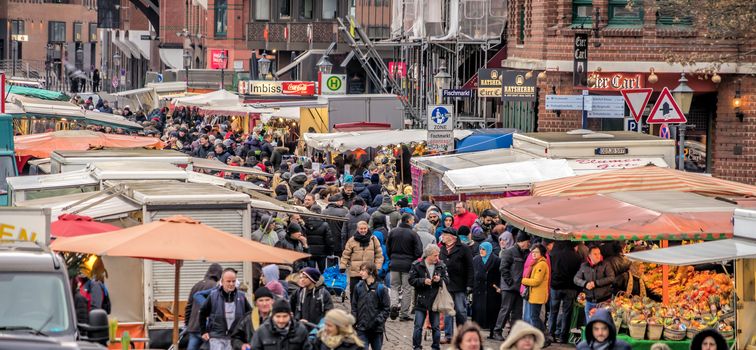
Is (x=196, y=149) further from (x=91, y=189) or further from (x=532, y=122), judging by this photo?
(x=91, y=189)

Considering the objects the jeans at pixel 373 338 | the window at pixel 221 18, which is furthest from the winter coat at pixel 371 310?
the window at pixel 221 18

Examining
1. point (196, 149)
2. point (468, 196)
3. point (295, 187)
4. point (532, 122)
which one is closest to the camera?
point (468, 196)

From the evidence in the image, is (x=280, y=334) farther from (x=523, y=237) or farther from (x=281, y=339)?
(x=523, y=237)

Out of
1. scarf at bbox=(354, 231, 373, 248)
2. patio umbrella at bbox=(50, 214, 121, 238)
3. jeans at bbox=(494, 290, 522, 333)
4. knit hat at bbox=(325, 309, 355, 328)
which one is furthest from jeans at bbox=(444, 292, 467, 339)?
knit hat at bbox=(325, 309, 355, 328)

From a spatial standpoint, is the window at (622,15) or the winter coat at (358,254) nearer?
the winter coat at (358,254)

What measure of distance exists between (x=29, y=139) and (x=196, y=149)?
9.25 meters

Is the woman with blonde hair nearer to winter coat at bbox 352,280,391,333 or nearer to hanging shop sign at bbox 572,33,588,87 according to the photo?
winter coat at bbox 352,280,391,333

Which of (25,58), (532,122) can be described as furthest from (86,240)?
(25,58)

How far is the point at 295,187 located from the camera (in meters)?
30.6

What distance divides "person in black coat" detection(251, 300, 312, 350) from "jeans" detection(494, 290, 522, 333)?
23.1ft

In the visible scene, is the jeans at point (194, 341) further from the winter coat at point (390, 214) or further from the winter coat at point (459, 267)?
the winter coat at point (390, 214)

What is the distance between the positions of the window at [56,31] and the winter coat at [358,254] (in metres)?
141

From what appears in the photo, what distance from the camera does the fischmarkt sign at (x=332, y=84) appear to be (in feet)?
173

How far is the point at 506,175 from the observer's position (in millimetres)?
23906
